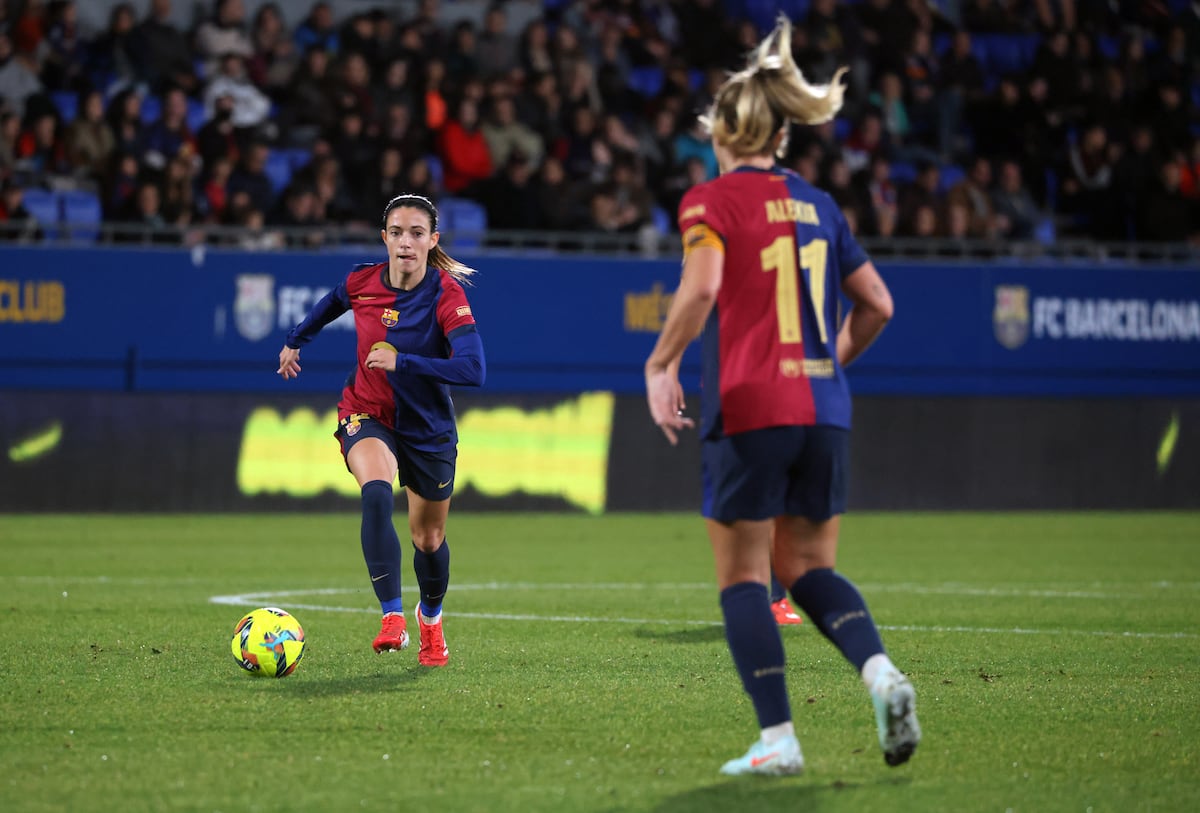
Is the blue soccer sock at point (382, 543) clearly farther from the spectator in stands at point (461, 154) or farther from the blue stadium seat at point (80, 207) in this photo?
the spectator in stands at point (461, 154)

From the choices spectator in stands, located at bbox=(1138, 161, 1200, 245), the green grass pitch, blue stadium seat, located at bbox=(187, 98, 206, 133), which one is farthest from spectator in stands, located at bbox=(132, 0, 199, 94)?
spectator in stands, located at bbox=(1138, 161, 1200, 245)

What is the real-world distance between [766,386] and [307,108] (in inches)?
639

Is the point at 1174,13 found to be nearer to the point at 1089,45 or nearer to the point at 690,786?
the point at 1089,45

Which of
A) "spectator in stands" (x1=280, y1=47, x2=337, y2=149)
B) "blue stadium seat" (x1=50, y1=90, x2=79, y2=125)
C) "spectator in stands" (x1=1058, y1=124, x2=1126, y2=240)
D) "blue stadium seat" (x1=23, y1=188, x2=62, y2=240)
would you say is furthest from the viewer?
"spectator in stands" (x1=1058, y1=124, x2=1126, y2=240)

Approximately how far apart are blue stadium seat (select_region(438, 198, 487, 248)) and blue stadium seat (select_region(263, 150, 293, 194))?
1.81m

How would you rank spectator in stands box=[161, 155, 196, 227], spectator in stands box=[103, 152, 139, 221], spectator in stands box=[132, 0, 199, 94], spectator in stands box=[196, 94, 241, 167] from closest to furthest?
spectator in stands box=[161, 155, 196, 227] → spectator in stands box=[103, 152, 139, 221] → spectator in stands box=[196, 94, 241, 167] → spectator in stands box=[132, 0, 199, 94]

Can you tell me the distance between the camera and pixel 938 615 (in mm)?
10414

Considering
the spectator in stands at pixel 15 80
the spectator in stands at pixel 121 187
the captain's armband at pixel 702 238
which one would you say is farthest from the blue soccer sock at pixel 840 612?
the spectator in stands at pixel 15 80

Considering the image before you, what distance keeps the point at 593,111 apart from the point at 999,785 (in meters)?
17.3

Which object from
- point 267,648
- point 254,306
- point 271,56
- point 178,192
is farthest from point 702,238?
point 271,56

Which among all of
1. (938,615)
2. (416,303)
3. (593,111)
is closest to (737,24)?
(593,111)

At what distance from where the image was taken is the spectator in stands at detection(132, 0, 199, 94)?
66.9ft

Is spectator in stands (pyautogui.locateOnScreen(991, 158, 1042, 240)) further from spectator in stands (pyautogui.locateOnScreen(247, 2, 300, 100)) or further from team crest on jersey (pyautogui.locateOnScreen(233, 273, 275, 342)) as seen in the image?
team crest on jersey (pyautogui.locateOnScreen(233, 273, 275, 342))

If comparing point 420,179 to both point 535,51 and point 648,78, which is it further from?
point 648,78
